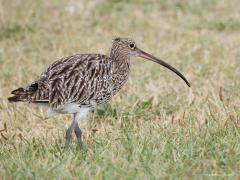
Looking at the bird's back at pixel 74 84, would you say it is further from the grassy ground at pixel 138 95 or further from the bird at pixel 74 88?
the grassy ground at pixel 138 95

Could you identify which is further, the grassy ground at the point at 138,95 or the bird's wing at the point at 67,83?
the bird's wing at the point at 67,83

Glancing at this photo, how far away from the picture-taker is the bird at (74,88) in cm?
688

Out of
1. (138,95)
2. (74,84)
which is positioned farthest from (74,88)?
(138,95)

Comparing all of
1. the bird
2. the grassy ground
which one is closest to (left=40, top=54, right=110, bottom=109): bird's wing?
the bird

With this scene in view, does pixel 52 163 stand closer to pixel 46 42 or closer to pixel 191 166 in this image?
pixel 191 166

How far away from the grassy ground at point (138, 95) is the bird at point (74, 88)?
0.97 feet

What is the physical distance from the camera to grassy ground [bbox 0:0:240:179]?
19.3ft

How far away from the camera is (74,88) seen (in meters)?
7.00

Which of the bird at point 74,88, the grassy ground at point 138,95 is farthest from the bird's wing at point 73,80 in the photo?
the grassy ground at point 138,95

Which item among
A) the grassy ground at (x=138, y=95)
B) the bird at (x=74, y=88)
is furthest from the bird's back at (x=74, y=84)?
the grassy ground at (x=138, y=95)

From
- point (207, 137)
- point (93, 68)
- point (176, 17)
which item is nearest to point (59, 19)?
point (176, 17)

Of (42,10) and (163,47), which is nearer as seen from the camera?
(163,47)

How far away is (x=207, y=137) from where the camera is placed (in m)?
6.61

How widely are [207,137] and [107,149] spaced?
972mm
